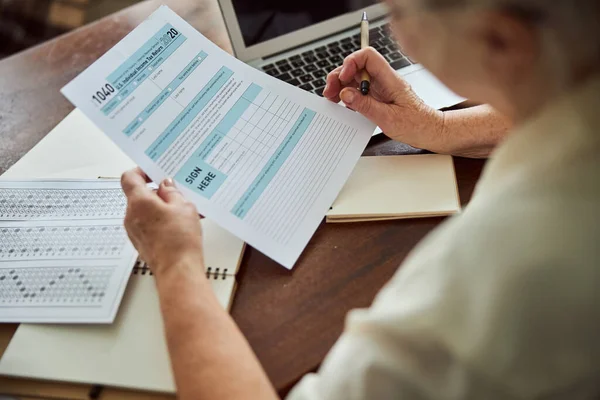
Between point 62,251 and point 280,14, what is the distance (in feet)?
1.90

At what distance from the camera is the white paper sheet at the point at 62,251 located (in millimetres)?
690

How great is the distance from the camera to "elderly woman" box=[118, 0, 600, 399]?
1.29ft

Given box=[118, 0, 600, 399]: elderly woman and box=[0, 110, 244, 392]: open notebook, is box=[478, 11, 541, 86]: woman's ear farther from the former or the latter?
box=[0, 110, 244, 392]: open notebook

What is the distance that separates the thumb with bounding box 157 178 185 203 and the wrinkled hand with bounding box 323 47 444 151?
303 mm

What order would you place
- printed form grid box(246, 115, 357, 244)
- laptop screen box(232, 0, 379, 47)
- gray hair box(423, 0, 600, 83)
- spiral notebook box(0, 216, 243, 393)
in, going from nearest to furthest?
gray hair box(423, 0, 600, 83), spiral notebook box(0, 216, 243, 393), printed form grid box(246, 115, 357, 244), laptop screen box(232, 0, 379, 47)

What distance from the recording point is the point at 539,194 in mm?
404

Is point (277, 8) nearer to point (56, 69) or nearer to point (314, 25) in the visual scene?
point (314, 25)

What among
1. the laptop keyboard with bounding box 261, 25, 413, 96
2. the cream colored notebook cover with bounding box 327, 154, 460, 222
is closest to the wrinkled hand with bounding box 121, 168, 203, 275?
the cream colored notebook cover with bounding box 327, 154, 460, 222

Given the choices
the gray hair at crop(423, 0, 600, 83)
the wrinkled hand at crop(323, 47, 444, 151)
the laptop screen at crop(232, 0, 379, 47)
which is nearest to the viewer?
the gray hair at crop(423, 0, 600, 83)

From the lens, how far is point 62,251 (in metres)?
0.75

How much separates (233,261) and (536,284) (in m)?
0.42

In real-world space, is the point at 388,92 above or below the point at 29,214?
above

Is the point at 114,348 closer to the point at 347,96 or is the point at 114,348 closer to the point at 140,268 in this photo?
the point at 140,268

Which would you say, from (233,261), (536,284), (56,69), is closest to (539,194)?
(536,284)
